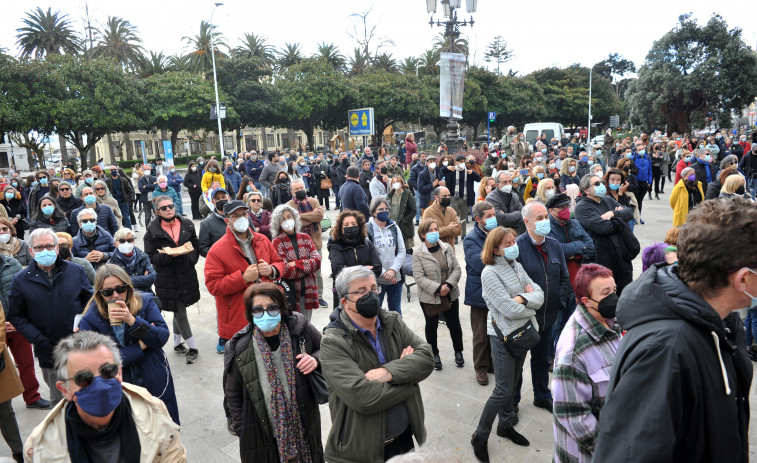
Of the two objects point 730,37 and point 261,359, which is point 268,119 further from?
point 261,359

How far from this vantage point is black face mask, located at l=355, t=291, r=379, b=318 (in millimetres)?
3041

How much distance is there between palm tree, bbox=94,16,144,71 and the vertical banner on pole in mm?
37605

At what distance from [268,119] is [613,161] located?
83.6 feet

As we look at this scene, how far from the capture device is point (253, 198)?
7180mm

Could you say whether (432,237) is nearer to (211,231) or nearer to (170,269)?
(211,231)

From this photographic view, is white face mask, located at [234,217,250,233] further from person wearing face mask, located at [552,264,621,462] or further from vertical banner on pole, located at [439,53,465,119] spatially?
vertical banner on pole, located at [439,53,465,119]

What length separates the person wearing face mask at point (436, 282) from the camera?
17.3ft

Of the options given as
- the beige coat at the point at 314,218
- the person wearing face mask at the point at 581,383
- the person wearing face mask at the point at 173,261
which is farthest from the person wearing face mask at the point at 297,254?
the person wearing face mask at the point at 581,383

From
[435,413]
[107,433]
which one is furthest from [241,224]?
[107,433]

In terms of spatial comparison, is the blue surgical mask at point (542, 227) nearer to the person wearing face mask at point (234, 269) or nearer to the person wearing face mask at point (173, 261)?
the person wearing face mask at point (234, 269)

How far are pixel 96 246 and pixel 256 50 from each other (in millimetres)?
49778

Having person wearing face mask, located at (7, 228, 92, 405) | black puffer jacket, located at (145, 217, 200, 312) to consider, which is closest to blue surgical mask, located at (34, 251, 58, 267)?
person wearing face mask, located at (7, 228, 92, 405)

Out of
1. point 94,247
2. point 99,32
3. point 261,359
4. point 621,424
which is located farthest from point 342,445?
point 99,32

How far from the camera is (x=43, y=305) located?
4316mm
